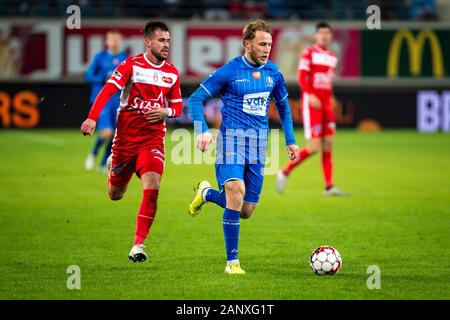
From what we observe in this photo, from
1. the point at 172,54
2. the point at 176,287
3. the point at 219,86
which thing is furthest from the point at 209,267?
the point at 172,54

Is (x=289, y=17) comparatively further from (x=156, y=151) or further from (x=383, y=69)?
(x=156, y=151)

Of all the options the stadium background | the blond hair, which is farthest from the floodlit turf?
the stadium background

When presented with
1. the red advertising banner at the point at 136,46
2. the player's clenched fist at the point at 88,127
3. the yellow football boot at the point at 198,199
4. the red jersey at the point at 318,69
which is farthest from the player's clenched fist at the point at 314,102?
the red advertising banner at the point at 136,46

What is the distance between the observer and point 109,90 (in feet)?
27.4

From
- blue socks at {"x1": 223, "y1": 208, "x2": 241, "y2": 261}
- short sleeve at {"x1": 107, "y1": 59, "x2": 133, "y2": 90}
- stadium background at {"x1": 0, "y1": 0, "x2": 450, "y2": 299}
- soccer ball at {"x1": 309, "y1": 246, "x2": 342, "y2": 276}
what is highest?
stadium background at {"x1": 0, "y1": 0, "x2": 450, "y2": 299}

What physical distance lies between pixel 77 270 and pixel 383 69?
20710 millimetres

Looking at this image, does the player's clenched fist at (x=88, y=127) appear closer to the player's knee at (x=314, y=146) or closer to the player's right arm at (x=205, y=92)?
the player's right arm at (x=205, y=92)

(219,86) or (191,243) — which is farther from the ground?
(219,86)

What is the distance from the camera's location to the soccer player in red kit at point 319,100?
1389 cm

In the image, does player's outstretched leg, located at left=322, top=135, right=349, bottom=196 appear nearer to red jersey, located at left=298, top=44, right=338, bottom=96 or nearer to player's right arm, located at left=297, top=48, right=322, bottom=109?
player's right arm, located at left=297, top=48, right=322, bottom=109

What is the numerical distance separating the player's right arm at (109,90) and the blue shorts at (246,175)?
1.17 m

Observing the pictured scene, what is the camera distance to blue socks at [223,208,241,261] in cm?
790

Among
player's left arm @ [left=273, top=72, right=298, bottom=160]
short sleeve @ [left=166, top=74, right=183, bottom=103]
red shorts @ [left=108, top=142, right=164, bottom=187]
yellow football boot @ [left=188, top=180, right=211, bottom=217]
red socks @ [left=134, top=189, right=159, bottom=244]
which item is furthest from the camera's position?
yellow football boot @ [left=188, top=180, right=211, bottom=217]

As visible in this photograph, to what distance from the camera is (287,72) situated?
27531 millimetres
